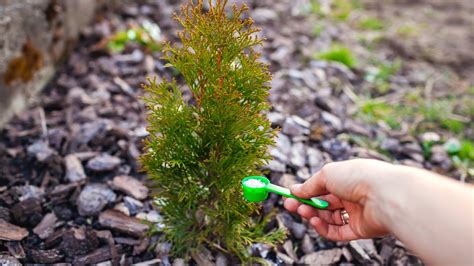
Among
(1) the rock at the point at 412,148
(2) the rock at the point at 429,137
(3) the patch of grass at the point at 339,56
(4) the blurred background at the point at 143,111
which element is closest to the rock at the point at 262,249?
(4) the blurred background at the point at 143,111

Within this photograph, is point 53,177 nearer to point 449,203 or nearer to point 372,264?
point 372,264

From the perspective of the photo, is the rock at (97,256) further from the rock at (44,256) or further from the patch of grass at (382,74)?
the patch of grass at (382,74)

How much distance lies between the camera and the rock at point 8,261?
2.43m

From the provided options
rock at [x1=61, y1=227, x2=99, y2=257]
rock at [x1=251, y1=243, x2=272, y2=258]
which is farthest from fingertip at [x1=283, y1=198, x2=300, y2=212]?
rock at [x1=61, y1=227, x2=99, y2=257]

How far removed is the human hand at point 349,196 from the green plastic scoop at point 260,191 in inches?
1.6

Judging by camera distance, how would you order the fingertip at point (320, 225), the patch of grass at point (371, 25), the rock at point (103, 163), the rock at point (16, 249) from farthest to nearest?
the patch of grass at point (371, 25) < the rock at point (103, 163) < the rock at point (16, 249) < the fingertip at point (320, 225)

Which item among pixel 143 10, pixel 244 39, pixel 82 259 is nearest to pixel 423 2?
pixel 143 10

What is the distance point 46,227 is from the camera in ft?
9.12

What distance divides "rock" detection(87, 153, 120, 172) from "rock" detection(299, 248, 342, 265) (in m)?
1.44

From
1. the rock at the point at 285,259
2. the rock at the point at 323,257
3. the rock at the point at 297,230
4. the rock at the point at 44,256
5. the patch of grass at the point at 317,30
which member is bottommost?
the rock at the point at 323,257

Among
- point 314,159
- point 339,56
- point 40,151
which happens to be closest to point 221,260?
point 314,159

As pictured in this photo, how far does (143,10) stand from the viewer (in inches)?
212

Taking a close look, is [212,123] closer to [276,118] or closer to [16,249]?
[16,249]

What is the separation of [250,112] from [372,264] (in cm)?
135
